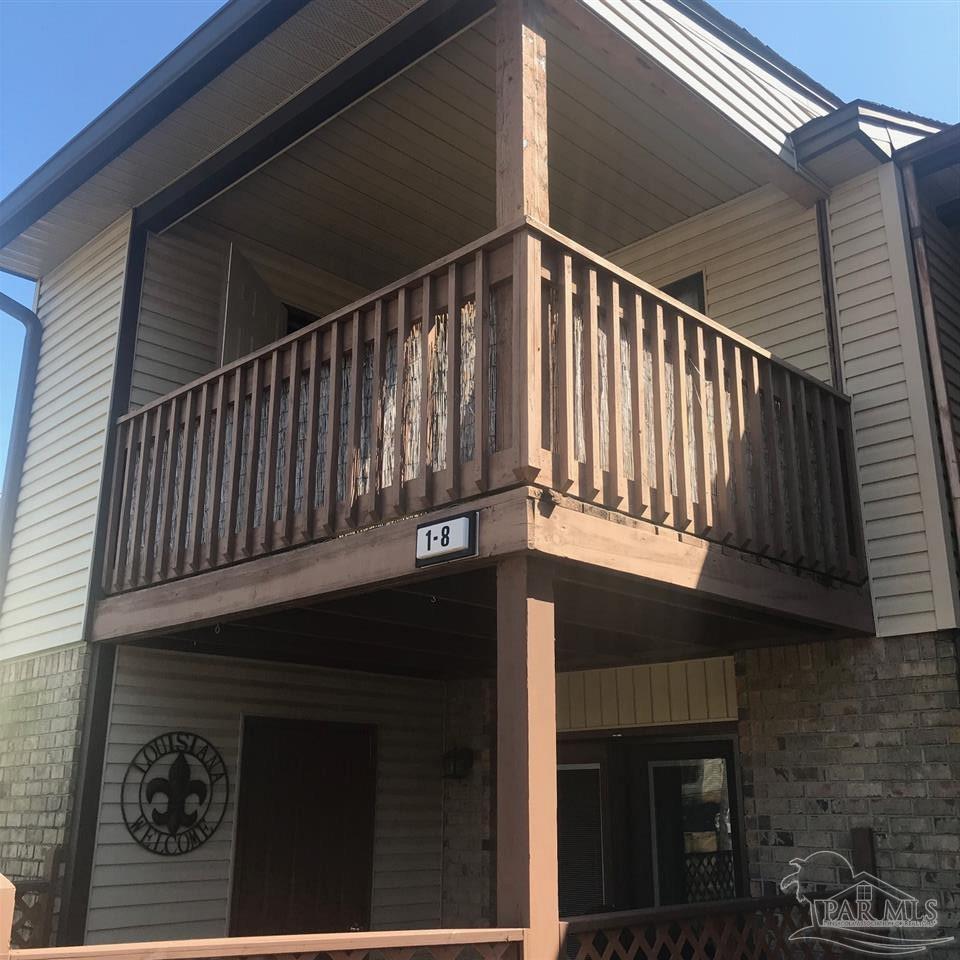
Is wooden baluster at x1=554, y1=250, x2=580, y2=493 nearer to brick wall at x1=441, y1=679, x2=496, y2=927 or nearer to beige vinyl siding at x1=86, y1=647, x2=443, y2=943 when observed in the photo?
beige vinyl siding at x1=86, y1=647, x2=443, y2=943

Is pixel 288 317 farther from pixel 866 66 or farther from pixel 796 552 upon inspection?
pixel 866 66

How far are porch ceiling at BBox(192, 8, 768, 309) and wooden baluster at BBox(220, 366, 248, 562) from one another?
2.11 meters

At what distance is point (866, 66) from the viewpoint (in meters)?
13.1

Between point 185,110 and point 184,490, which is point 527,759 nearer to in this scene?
point 184,490

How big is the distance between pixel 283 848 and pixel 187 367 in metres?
3.70

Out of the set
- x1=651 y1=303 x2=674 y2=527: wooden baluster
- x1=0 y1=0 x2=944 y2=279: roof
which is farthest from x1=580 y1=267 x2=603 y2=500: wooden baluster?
x1=0 y1=0 x2=944 y2=279: roof

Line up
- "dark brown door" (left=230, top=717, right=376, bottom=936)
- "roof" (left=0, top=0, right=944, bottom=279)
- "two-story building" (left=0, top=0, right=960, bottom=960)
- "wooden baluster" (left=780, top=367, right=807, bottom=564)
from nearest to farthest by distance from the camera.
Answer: "two-story building" (left=0, top=0, right=960, bottom=960), "wooden baluster" (left=780, top=367, right=807, bottom=564), "roof" (left=0, top=0, right=944, bottom=279), "dark brown door" (left=230, top=717, right=376, bottom=936)

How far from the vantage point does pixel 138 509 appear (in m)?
6.80

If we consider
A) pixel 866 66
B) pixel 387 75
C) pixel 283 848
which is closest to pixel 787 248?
pixel 387 75

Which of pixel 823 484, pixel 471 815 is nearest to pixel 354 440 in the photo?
pixel 823 484

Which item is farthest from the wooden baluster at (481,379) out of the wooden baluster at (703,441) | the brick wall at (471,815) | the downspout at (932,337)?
the brick wall at (471,815)

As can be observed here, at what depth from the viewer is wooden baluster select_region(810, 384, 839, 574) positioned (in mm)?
5971

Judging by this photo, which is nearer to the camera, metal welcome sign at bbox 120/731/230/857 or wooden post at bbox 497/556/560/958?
wooden post at bbox 497/556/560/958

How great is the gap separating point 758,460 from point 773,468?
125 mm
